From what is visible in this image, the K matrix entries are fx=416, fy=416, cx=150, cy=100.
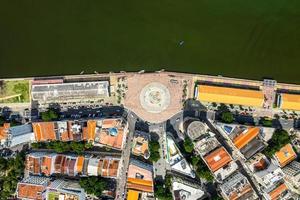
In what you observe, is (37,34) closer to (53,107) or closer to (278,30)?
(53,107)

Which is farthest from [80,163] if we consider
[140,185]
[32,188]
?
[140,185]

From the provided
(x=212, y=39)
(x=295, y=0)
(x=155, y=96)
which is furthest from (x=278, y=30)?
(x=155, y=96)

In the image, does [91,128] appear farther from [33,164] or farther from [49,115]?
[33,164]

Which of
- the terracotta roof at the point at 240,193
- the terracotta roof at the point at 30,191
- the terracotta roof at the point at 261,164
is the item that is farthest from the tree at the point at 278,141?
the terracotta roof at the point at 30,191

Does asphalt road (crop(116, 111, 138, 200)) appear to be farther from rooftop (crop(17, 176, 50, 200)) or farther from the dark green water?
rooftop (crop(17, 176, 50, 200))

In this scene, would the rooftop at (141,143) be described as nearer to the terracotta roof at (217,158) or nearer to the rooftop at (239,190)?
the terracotta roof at (217,158)

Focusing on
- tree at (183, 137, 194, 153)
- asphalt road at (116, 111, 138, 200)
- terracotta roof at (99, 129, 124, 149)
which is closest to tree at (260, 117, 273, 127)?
tree at (183, 137, 194, 153)
